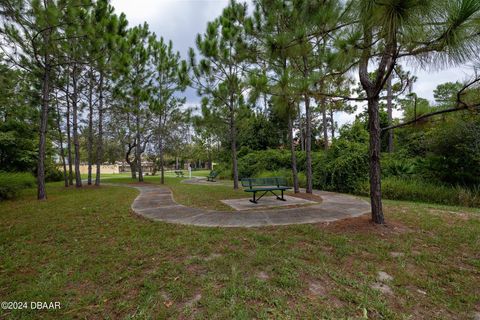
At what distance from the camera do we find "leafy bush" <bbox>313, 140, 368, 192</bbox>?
29.6ft

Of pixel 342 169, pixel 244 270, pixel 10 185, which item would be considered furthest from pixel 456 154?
pixel 10 185

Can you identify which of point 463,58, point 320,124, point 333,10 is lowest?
point 463,58

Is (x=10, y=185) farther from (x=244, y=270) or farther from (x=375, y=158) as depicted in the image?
(x=375, y=158)

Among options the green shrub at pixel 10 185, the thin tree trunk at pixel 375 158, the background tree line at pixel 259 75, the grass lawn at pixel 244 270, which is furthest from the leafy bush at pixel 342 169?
the green shrub at pixel 10 185

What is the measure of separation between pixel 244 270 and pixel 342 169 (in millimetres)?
8149

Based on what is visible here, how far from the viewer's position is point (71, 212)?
542cm

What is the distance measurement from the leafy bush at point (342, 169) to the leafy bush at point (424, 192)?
0.48 m

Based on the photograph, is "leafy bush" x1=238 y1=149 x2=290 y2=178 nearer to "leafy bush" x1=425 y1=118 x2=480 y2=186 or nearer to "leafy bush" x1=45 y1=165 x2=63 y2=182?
"leafy bush" x1=425 y1=118 x2=480 y2=186

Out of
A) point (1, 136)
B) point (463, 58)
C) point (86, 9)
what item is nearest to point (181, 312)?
point (463, 58)

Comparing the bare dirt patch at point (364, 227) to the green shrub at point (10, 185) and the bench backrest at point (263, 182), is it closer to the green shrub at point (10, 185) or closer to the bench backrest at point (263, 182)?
the bench backrest at point (263, 182)

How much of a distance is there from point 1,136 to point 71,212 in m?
8.12

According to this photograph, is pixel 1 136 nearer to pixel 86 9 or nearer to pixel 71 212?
pixel 86 9

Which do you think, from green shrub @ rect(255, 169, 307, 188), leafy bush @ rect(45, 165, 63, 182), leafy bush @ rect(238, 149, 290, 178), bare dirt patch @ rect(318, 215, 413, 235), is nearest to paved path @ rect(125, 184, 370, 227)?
bare dirt patch @ rect(318, 215, 413, 235)

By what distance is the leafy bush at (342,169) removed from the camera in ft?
29.6
